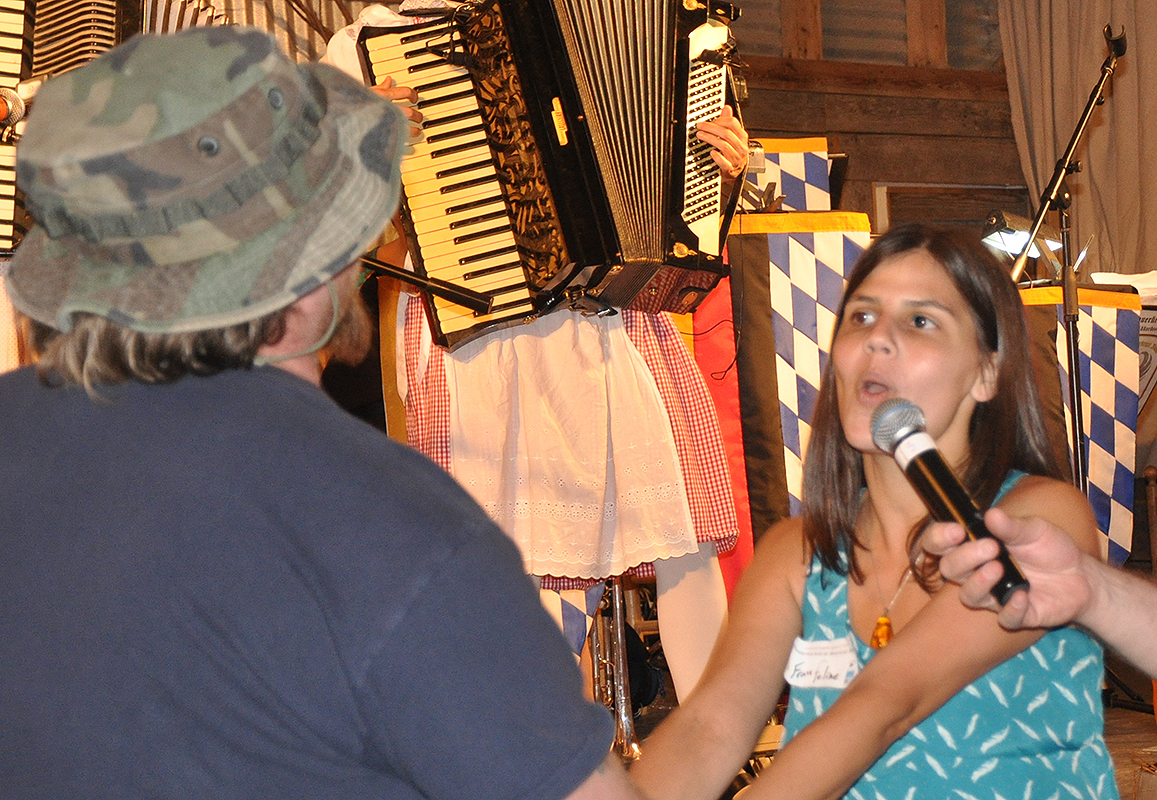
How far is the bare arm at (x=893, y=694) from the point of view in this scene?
1344 mm

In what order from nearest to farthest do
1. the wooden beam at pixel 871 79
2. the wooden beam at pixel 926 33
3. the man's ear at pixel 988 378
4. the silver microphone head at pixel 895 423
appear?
the silver microphone head at pixel 895 423, the man's ear at pixel 988 378, the wooden beam at pixel 871 79, the wooden beam at pixel 926 33

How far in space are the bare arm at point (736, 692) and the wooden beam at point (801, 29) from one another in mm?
5593

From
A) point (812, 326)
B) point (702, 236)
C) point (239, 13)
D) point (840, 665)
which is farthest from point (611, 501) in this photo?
point (239, 13)

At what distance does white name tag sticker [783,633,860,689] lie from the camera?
156cm

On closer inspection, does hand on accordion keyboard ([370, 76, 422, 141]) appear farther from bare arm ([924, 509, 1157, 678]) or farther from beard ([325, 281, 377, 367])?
bare arm ([924, 509, 1157, 678])

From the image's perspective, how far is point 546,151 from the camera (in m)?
2.80

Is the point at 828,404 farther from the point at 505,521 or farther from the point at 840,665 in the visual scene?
the point at 505,521

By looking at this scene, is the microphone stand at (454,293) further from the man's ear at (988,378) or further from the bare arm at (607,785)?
the bare arm at (607,785)

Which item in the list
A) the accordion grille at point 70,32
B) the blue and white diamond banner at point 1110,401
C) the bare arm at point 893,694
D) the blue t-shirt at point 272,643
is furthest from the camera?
the blue and white diamond banner at point 1110,401

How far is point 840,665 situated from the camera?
1567mm

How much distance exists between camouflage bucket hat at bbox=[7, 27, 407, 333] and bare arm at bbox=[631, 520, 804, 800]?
90 cm

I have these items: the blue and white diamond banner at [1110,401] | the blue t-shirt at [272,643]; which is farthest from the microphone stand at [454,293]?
the blue and white diamond banner at [1110,401]

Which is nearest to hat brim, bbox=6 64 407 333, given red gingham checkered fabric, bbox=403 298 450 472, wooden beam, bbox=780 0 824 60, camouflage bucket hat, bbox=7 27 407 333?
camouflage bucket hat, bbox=7 27 407 333

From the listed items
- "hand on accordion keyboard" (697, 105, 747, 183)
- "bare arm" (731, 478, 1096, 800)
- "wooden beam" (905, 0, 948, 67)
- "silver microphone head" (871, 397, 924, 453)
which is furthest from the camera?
"wooden beam" (905, 0, 948, 67)
